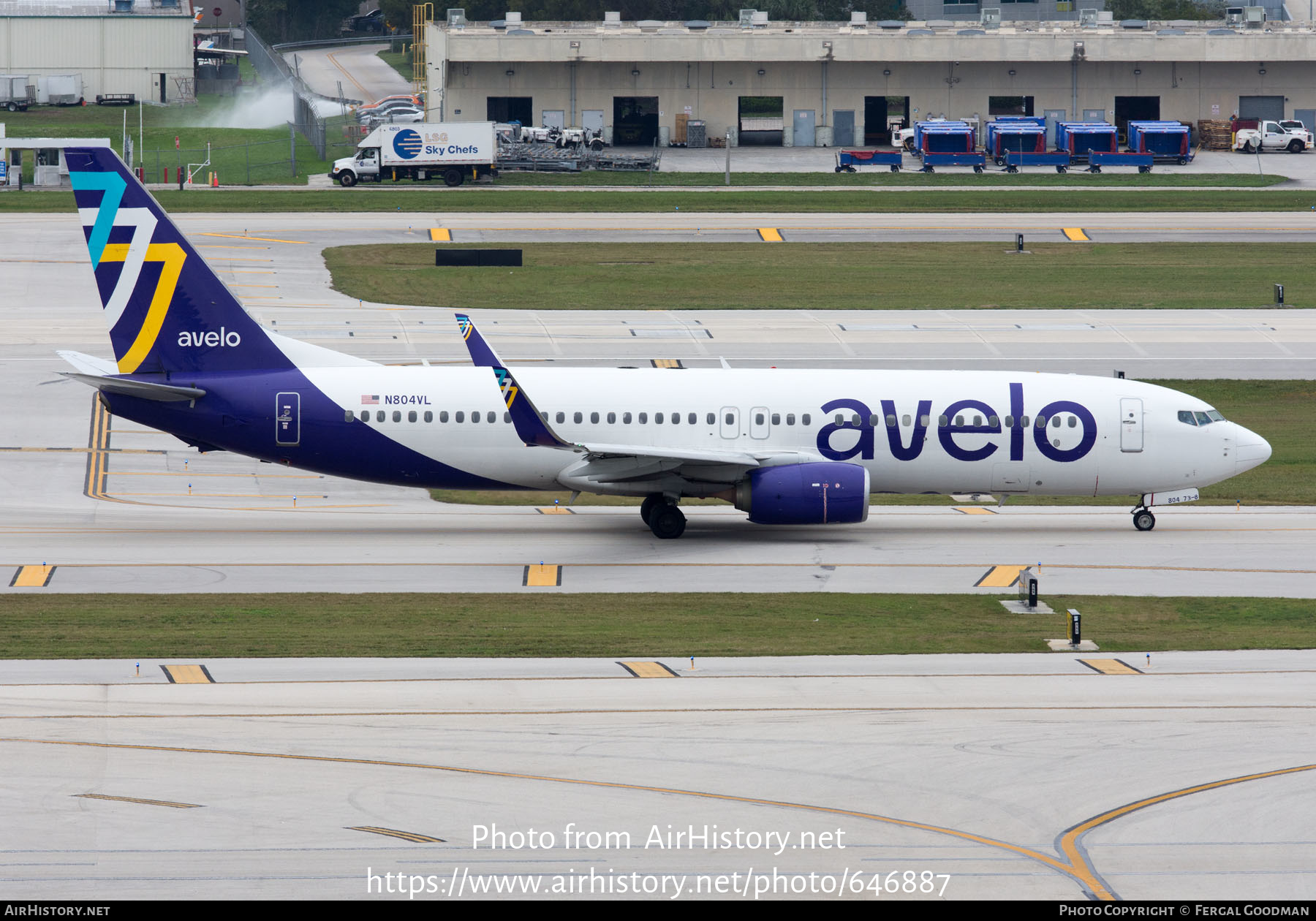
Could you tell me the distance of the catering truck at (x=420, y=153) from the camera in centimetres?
9419

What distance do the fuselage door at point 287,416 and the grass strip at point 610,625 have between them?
6.10 meters

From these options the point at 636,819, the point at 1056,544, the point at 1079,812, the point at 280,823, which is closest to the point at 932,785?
the point at 1079,812

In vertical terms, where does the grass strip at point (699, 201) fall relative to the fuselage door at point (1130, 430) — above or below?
above

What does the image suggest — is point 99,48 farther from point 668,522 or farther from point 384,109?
point 668,522

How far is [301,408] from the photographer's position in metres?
35.3

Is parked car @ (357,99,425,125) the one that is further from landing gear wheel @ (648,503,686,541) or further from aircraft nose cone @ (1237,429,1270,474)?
aircraft nose cone @ (1237,429,1270,474)

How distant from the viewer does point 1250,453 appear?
36.8m

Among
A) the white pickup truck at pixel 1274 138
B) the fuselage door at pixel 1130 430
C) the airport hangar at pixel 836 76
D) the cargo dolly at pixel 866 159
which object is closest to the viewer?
the fuselage door at pixel 1130 430

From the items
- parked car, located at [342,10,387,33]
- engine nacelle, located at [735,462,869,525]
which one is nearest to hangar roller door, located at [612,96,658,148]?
parked car, located at [342,10,387,33]

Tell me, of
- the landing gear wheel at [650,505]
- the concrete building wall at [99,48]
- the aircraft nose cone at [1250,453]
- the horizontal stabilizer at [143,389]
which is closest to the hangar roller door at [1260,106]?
the concrete building wall at [99,48]

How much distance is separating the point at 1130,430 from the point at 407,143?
66.1 metres

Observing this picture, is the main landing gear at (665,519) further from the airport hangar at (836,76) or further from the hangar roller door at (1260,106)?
the hangar roller door at (1260,106)
